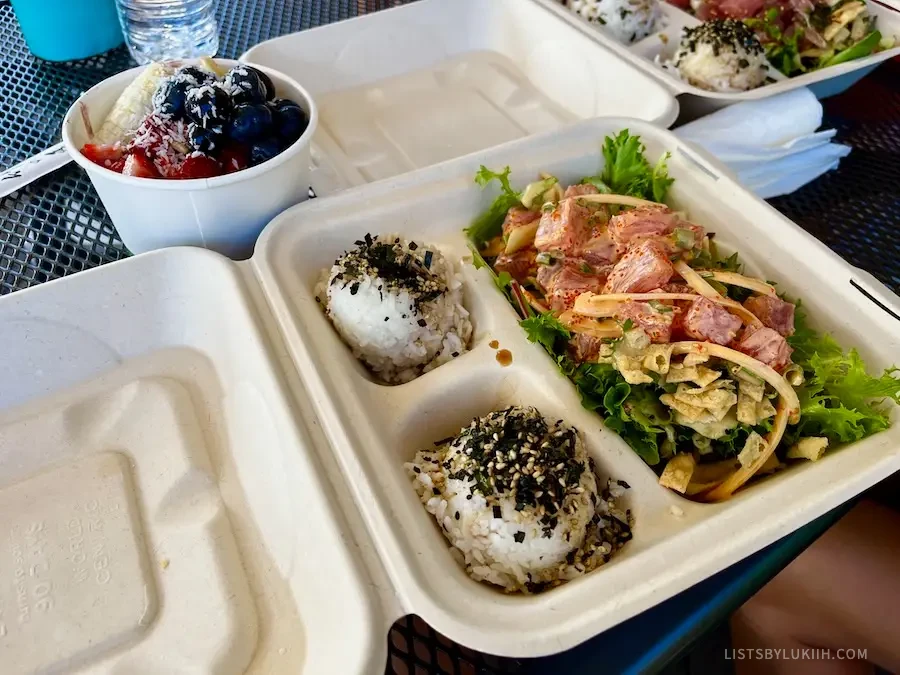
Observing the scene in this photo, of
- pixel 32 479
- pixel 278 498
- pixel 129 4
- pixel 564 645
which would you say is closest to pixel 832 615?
pixel 564 645

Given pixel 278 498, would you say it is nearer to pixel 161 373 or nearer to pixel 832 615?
pixel 161 373

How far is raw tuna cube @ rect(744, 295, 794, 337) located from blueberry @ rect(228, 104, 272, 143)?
0.99m

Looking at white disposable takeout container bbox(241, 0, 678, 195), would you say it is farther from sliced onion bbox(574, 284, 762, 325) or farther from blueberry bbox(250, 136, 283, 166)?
sliced onion bbox(574, 284, 762, 325)

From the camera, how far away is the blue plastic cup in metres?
1.99

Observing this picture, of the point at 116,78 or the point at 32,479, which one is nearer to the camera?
the point at 32,479

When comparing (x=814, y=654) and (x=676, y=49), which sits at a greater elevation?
(x=676, y=49)

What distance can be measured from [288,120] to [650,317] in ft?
2.67

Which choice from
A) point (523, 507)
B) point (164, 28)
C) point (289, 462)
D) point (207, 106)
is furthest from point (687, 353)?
point (164, 28)

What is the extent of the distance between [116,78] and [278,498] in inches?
38.3

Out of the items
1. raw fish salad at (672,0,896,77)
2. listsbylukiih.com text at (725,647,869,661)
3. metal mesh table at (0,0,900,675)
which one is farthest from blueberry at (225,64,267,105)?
listsbylukiih.com text at (725,647,869,661)

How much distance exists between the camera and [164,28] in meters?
2.02

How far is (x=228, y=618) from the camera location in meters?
0.99

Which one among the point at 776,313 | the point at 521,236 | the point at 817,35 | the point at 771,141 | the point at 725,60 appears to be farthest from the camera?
the point at 817,35

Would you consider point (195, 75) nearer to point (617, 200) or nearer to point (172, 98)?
point (172, 98)
